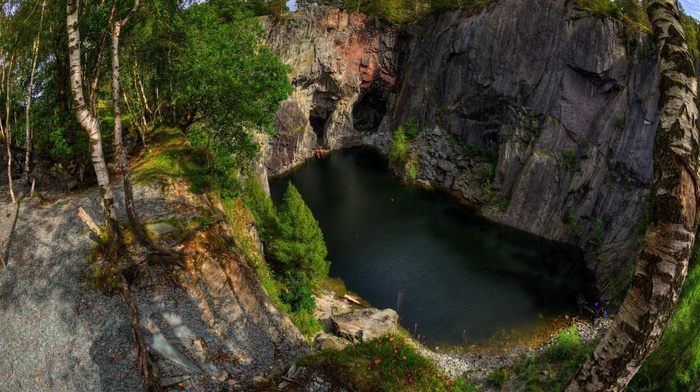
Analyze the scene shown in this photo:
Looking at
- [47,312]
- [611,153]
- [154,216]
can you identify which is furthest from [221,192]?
[611,153]

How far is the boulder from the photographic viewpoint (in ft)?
92.5

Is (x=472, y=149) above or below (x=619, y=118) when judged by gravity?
below

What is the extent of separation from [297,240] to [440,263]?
1728cm

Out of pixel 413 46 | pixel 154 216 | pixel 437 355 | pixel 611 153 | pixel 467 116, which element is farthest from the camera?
pixel 413 46

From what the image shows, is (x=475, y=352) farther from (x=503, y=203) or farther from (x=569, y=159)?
(x=569, y=159)

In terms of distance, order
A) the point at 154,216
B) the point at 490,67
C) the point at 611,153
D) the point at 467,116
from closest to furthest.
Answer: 1. the point at 154,216
2. the point at 611,153
3. the point at 490,67
4. the point at 467,116

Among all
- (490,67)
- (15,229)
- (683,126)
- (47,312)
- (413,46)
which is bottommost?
(47,312)

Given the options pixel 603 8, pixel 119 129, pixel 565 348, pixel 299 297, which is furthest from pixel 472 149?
pixel 119 129

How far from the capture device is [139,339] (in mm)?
13344

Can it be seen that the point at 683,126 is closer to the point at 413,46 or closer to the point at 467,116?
the point at 467,116

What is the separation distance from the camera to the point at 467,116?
6325 cm

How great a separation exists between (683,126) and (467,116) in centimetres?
6076

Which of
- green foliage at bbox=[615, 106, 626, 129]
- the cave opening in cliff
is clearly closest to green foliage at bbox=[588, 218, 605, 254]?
green foliage at bbox=[615, 106, 626, 129]

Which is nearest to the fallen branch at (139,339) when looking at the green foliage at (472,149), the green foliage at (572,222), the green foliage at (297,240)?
the green foliage at (297,240)
